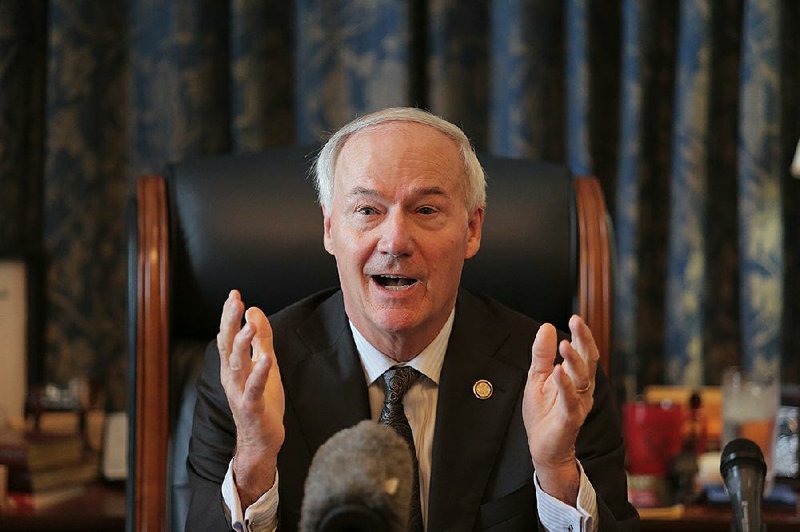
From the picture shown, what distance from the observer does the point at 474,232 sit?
1683 millimetres

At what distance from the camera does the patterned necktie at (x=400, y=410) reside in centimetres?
156

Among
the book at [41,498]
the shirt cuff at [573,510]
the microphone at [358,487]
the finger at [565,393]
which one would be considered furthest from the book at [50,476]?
the microphone at [358,487]

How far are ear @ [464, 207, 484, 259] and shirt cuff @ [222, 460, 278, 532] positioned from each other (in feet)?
1.59

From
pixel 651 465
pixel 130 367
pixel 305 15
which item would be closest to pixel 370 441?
pixel 130 367

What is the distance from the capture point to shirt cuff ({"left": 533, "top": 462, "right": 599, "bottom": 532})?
1.41 metres

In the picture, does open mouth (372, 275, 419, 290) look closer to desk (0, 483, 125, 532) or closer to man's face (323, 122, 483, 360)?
man's face (323, 122, 483, 360)

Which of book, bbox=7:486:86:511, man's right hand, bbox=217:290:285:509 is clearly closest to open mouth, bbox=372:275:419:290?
man's right hand, bbox=217:290:285:509

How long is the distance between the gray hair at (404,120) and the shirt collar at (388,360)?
0.21 m

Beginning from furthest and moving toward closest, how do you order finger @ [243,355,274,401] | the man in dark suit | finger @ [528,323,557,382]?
the man in dark suit → finger @ [528,323,557,382] → finger @ [243,355,274,401]

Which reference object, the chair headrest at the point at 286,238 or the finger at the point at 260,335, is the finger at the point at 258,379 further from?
the chair headrest at the point at 286,238

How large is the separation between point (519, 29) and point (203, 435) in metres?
1.52

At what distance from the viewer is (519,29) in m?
2.71

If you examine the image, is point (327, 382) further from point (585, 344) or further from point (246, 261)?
point (585, 344)

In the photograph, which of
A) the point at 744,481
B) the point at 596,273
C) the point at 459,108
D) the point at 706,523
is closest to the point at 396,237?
the point at 596,273
